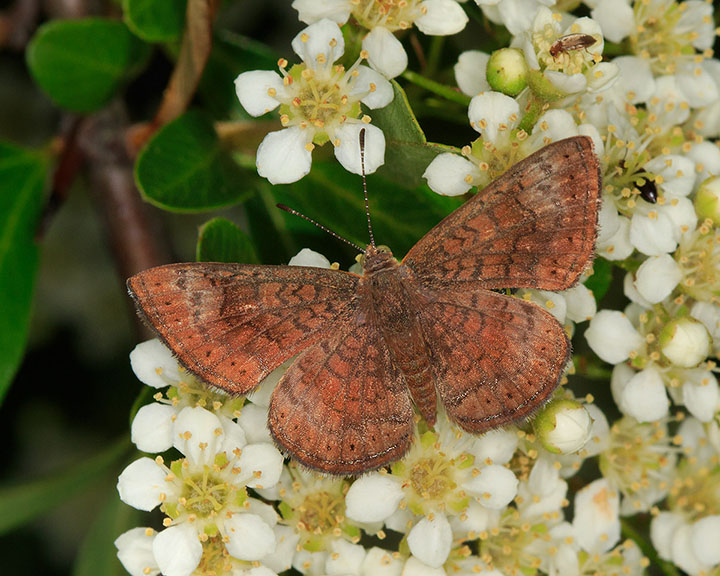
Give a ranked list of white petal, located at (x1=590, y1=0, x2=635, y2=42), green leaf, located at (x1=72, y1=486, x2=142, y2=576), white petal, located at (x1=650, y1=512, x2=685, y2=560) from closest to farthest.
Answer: white petal, located at (x1=590, y1=0, x2=635, y2=42) → white petal, located at (x1=650, y1=512, x2=685, y2=560) → green leaf, located at (x1=72, y1=486, x2=142, y2=576)

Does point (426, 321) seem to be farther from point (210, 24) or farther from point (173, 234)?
point (173, 234)

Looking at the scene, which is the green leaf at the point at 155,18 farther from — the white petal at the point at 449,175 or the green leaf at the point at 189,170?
the white petal at the point at 449,175

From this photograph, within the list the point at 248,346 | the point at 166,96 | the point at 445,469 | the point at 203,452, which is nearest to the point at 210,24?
the point at 166,96

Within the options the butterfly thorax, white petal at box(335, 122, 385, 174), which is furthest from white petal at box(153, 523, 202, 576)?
white petal at box(335, 122, 385, 174)

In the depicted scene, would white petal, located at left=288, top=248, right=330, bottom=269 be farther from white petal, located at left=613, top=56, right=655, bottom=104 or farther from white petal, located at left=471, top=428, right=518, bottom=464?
white petal, located at left=613, top=56, right=655, bottom=104

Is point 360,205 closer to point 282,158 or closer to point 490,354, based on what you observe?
point 282,158
